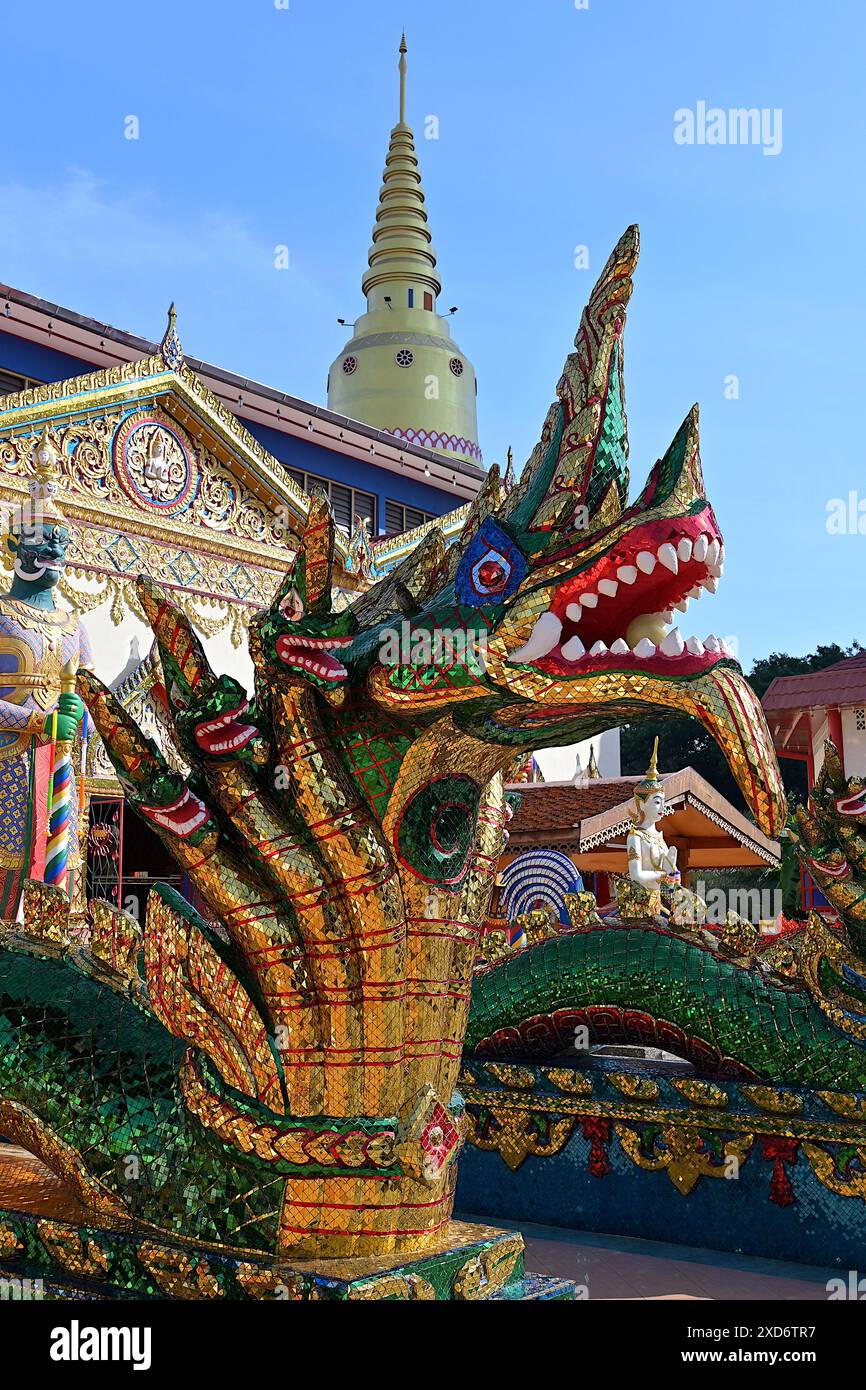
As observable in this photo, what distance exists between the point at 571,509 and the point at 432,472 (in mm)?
16292

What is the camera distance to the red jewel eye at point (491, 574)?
6.89ft

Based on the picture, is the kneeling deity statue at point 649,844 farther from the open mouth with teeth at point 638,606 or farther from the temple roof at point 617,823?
the open mouth with teeth at point 638,606

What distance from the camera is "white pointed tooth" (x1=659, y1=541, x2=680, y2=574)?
196cm

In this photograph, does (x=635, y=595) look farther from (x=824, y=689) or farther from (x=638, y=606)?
(x=824, y=689)

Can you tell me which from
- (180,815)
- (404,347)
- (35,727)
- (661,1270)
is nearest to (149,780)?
(180,815)

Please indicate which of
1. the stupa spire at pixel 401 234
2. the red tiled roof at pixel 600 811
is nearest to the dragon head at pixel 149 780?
the red tiled roof at pixel 600 811

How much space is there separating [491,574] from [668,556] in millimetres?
316

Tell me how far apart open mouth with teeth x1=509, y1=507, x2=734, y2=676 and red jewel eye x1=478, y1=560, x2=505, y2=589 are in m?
0.11

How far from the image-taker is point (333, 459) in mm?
17391

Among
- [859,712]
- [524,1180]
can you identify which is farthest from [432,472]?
[524,1180]

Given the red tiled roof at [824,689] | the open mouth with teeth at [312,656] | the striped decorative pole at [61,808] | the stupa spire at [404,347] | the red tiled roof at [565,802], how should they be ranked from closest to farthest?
the open mouth with teeth at [312,656]
the striped decorative pole at [61,808]
the red tiled roof at [565,802]
the red tiled roof at [824,689]
the stupa spire at [404,347]

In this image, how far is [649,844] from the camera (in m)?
8.71

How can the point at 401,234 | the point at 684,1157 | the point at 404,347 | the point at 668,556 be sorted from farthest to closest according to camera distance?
the point at 401,234 → the point at 404,347 → the point at 684,1157 → the point at 668,556
